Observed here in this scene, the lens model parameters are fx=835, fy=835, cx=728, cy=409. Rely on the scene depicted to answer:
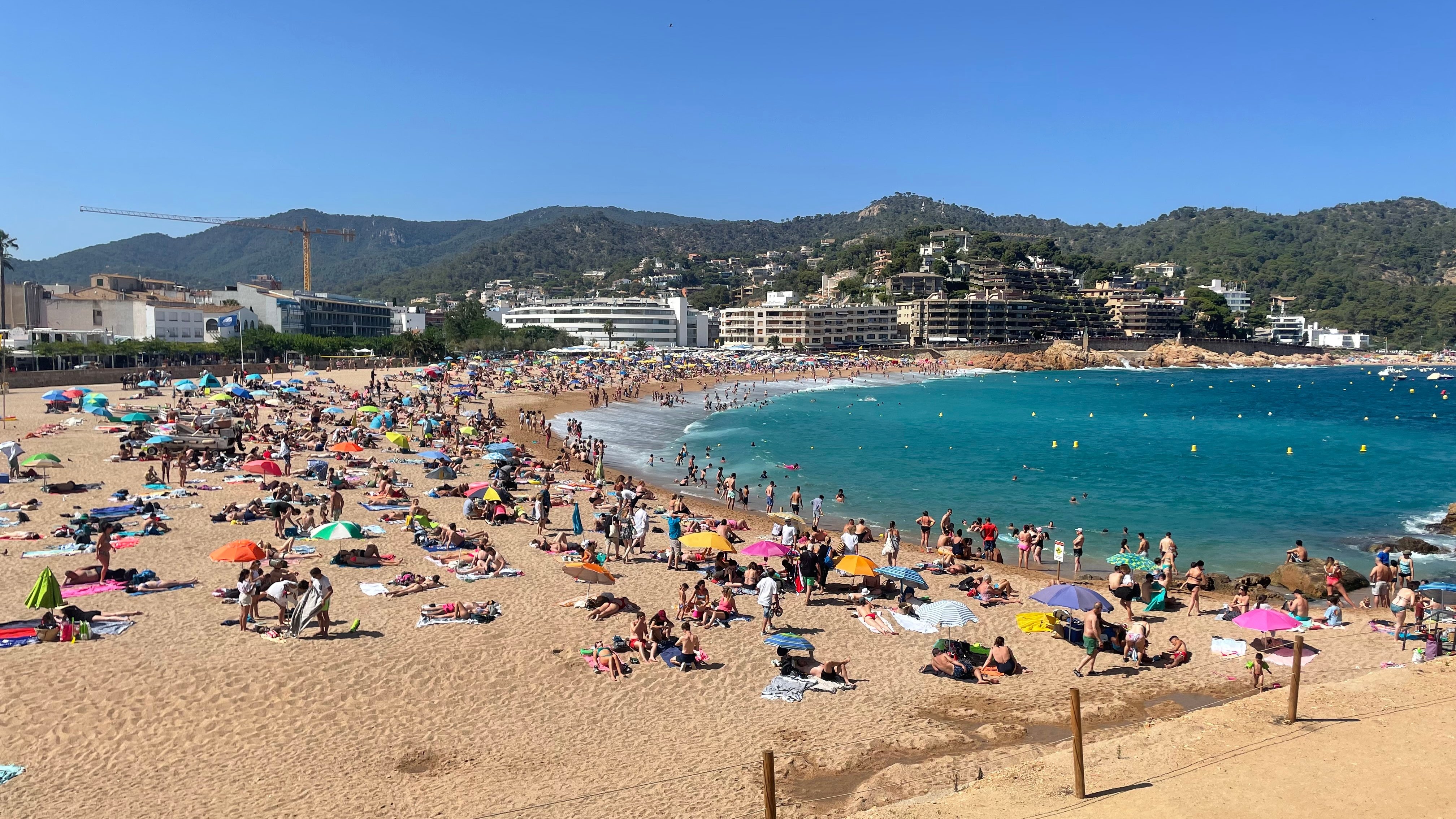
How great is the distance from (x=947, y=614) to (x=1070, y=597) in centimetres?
183

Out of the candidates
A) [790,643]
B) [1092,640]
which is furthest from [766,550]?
[1092,640]

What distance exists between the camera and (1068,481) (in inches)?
1165

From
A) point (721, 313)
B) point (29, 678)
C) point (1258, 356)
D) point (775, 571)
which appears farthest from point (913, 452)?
point (1258, 356)

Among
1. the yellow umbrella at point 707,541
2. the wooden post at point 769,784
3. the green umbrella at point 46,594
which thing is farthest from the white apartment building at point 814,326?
the wooden post at point 769,784

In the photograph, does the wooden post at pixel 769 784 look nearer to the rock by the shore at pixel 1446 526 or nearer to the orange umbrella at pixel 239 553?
the orange umbrella at pixel 239 553

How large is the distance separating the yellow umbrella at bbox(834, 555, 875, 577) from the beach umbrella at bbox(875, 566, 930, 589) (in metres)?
0.14

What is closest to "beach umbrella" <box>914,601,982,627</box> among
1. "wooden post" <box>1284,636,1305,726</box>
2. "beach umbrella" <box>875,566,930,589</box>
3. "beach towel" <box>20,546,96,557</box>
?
"beach umbrella" <box>875,566,930,589</box>

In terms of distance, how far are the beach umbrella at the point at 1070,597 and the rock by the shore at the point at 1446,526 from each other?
15441 mm

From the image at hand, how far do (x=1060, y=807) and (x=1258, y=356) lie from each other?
15420cm

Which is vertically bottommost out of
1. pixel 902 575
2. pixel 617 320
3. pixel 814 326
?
pixel 902 575

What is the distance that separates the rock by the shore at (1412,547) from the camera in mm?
19281

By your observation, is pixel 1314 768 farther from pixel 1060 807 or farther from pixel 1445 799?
pixel 1060 807

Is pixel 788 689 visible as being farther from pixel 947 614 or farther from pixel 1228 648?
pixel 1228 648

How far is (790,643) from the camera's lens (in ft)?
36.2
